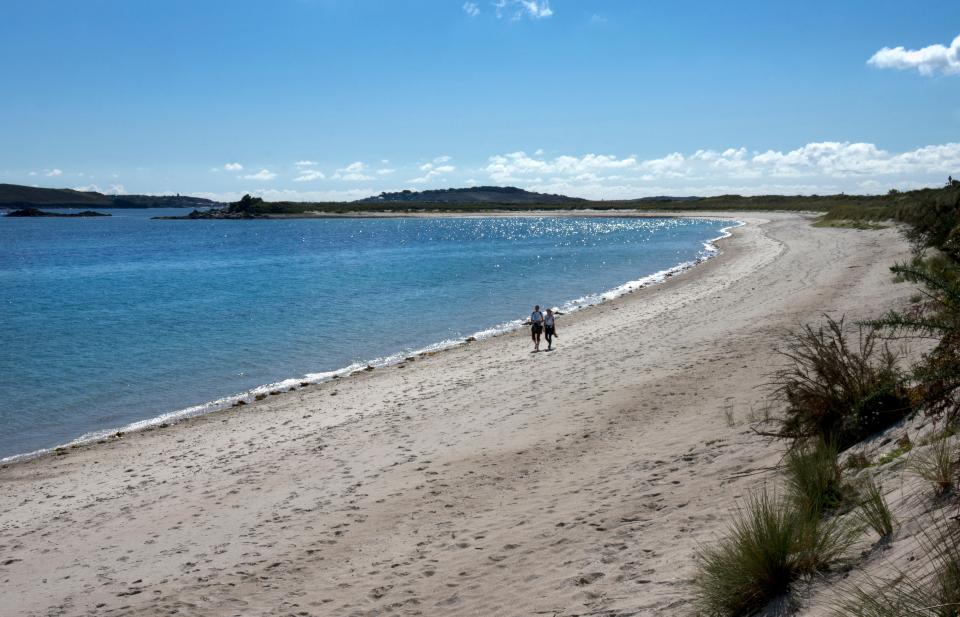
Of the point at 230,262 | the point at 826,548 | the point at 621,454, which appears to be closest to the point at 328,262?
the point at 230,262

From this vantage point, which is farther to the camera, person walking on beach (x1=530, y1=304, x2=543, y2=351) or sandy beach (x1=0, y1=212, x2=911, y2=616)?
person walking on beach (x1=530, y1=304, x2=543, y2=351)

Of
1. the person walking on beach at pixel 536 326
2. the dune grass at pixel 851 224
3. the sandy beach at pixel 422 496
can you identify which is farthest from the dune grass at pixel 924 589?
the dune grass at pixel 851 224

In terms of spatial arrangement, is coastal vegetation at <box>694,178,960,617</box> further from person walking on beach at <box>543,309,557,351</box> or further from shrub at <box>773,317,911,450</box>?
person walking on beach at <box>543,309,557,351</box>

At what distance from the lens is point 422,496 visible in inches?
337

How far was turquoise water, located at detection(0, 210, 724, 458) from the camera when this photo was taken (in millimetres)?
17781

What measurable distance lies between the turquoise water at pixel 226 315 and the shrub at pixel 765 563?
13.7 m

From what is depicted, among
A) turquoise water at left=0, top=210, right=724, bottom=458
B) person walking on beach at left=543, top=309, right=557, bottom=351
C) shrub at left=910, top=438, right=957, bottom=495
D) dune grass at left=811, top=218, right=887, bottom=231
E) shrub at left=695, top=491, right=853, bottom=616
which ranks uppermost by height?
dune grass at left=811, top=218, right=887, bottom=231

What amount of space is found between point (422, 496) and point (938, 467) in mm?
5494

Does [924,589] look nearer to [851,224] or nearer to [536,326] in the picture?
[536,326]

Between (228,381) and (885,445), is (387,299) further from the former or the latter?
(885,445)

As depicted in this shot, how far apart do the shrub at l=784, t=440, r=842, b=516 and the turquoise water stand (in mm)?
13670

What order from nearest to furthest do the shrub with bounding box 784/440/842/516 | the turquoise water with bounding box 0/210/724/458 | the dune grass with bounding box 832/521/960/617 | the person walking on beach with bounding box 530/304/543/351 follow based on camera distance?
the dune grass with bounding box 832/521/960/617 < the shrub with bounding box 784/440/842/516 < the turquoise water with bounding box 0/210/724/458 < the person walking on beach with bounding box 530/304/543/351

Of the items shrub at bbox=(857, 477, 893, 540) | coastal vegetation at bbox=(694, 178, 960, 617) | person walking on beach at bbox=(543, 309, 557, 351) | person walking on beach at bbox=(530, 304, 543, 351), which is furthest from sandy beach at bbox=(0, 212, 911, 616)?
person walking on beach at bbox=(530, 304, 543, 351)

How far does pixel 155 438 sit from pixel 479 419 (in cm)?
641
